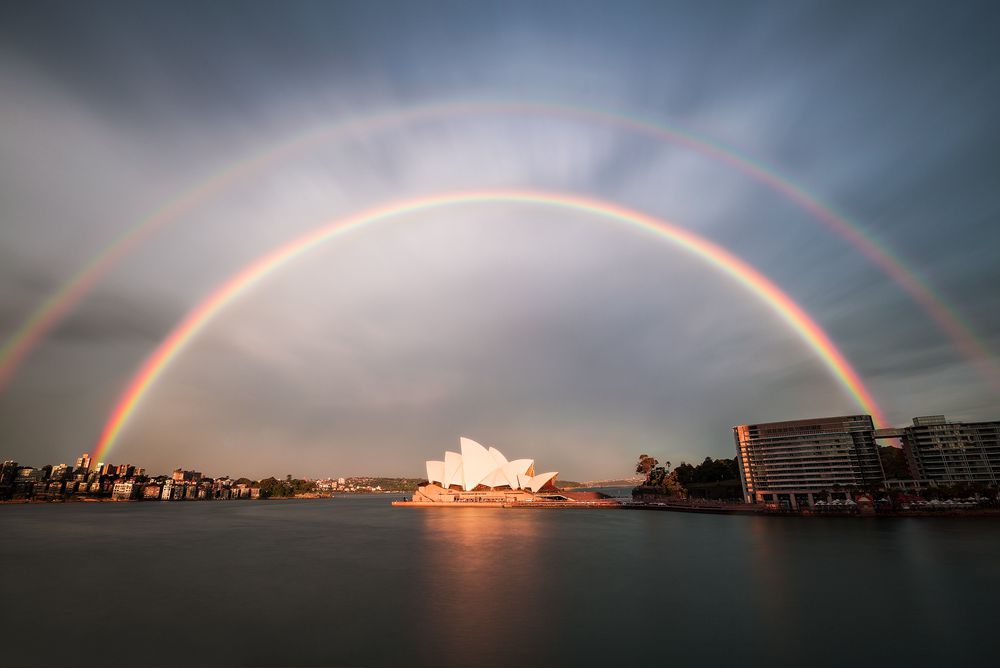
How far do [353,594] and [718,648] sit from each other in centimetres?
1535

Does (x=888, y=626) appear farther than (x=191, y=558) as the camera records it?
No

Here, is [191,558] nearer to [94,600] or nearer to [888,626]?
[94,600]

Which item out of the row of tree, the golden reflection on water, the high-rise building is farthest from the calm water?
the high-rise building

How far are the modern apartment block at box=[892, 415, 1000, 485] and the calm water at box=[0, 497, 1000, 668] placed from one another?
65.4 meters

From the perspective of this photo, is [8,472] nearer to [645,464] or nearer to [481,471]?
[481,471]

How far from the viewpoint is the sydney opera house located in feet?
318

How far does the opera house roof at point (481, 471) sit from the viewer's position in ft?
319

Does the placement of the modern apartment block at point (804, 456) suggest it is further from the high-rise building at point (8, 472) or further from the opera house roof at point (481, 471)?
the high-rise building at point (8, 472)

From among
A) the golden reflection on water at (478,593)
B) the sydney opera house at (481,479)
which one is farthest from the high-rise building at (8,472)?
the golden reflection on water at (478,593)

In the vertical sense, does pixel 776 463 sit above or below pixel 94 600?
above

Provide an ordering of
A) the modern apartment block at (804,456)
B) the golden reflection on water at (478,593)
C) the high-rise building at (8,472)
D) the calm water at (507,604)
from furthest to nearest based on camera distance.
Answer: the high-rise building at (8,472), the modern apartment block at (804,456), the golden reflection on water at (478,593), the calm water at (507,604)

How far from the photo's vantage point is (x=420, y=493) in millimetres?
103562

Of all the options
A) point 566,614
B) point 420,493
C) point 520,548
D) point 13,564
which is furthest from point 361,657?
point 420,493

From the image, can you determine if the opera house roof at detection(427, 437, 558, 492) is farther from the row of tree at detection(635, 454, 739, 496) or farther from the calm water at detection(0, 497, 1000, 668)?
the calm water at detection(0, 497, 1000, 668)
